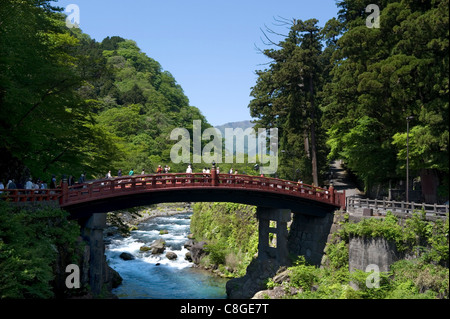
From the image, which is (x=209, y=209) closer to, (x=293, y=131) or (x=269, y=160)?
(x=293, y=131)

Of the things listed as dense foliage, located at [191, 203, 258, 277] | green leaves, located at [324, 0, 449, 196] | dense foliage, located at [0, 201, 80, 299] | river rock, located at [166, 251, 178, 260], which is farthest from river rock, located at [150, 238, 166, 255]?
dense foliage, located at [0, 201, 80, 299]

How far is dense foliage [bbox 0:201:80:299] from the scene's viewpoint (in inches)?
770

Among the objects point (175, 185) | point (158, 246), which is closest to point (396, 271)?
point (175, 185)

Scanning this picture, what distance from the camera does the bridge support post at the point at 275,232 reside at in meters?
36.2

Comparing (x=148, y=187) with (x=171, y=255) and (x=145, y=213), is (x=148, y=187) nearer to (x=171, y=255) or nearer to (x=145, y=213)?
(x=171, y=255)

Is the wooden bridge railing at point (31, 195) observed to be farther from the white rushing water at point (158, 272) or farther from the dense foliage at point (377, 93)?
the dense foliage at point (377, 93)

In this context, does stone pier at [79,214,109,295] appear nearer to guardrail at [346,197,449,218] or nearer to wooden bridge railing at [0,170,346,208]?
wooden bridge railing at [0,170,346,208]

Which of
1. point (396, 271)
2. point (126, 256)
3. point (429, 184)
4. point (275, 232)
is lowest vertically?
point (126, 256)

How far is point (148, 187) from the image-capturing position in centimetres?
3116

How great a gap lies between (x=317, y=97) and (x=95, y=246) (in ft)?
106

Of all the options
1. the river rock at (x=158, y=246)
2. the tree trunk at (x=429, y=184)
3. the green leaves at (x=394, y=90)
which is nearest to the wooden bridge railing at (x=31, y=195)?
the river rock at (x=158, y=246)

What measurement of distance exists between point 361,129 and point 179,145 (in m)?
56.2

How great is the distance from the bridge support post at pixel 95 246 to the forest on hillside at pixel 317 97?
5.15m
